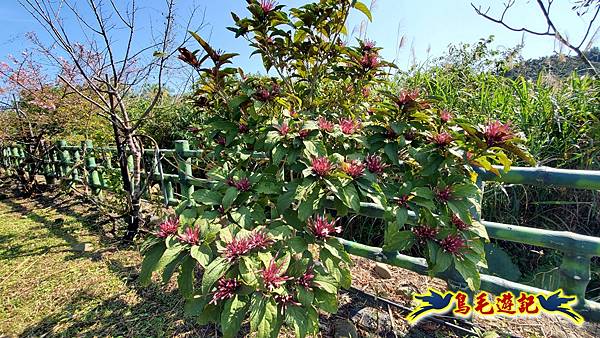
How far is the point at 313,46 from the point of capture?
164cm

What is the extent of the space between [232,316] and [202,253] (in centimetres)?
23

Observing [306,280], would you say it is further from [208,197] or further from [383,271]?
[383,271]

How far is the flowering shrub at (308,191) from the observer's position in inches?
42.6

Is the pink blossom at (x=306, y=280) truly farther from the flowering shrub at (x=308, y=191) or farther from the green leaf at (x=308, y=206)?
the green leaf at (x=308, y=206)

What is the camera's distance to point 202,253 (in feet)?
3.59

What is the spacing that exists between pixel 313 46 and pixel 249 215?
94 cm

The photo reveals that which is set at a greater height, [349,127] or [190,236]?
[349,127]

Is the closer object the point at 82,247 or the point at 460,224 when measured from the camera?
the point at 460,224

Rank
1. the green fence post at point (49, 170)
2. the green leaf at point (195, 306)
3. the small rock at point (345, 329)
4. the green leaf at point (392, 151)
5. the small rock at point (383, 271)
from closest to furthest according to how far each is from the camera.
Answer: the green leaf at point (195, 306) → the green leaf at point (392, 151) → the small rock at point (345, 329) → the small rock at point (383, 271) → the green fence post at point (49, 170)

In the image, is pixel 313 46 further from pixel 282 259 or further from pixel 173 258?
pixel 173 258

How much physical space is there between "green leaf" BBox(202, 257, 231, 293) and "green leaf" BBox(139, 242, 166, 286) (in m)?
0.23

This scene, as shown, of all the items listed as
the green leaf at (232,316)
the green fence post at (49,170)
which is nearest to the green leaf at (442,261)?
the green leaf at (232,316)

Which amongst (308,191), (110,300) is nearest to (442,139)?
(308,191)

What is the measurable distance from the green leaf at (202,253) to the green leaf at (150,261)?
0.16 metres
